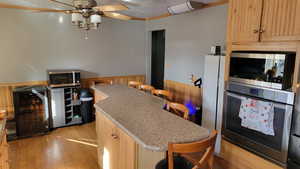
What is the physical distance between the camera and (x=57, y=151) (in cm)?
327

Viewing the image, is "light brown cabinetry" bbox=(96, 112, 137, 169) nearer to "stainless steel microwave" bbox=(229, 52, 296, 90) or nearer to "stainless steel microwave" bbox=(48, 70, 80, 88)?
"stainless steel microwave" bbox=(229, 52, 296, 90)

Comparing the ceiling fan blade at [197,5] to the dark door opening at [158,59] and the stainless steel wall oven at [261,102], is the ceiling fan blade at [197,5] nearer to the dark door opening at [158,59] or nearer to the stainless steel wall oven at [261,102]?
the stainless steel wall oven at [261,102]

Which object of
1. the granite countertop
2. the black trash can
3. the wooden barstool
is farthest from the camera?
the black trash can

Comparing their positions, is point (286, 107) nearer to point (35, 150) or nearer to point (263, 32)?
point (263, 32)

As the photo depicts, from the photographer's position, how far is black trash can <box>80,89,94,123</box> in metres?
4.43

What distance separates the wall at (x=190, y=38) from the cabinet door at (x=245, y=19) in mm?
1163

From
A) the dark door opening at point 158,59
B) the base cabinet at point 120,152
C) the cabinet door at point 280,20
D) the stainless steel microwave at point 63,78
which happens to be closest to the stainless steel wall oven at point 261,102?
the cabinet door at point 280,20

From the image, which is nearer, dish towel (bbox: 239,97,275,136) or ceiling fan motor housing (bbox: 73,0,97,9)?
dish towel (bbox: 239,97,275,136)

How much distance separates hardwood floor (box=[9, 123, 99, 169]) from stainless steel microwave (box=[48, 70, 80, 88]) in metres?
0.97

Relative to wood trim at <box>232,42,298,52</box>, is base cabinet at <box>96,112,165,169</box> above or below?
below

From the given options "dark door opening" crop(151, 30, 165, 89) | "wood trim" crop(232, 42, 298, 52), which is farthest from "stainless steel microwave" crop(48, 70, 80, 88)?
"wood trim" crop(232, 42, 298, 52)

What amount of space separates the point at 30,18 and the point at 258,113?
455 cm

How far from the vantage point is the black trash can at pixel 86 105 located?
14.5ft

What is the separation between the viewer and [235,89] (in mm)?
2359
